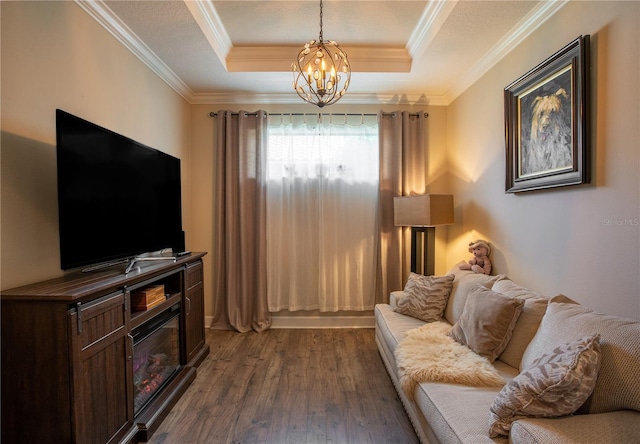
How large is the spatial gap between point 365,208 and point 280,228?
101cm

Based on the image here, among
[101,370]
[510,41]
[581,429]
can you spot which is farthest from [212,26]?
[581,429]

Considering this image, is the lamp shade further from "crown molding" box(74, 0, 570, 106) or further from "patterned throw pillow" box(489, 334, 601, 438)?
"patterned throw pillow" box(489, 334, 601, 438)

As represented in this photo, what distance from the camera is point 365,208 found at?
139 inches

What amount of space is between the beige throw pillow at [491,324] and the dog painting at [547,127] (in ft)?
2.96

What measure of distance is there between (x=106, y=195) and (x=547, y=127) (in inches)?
110

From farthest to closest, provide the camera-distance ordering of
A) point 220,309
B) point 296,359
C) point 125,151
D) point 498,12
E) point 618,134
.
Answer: point 220,309, point 296,359, point 498,12, point 125,151, point 618,134

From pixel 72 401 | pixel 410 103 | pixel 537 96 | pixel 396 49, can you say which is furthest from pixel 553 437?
pixel 410 103

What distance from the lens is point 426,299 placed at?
253 cm

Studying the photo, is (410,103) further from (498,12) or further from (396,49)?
(498,12)

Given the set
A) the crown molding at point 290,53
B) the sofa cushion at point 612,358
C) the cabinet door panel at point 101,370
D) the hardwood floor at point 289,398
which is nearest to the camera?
the sofa cushion at point 612,358

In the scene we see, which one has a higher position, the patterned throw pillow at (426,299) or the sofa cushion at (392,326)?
the patterned throw pillow at (426,299)

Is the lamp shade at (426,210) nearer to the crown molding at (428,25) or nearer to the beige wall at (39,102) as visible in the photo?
the crown molding at (428,25)

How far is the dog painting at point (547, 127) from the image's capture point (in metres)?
1.83

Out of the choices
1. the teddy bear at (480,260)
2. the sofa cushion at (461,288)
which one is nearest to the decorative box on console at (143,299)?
the sofa cushion at (461,288)
